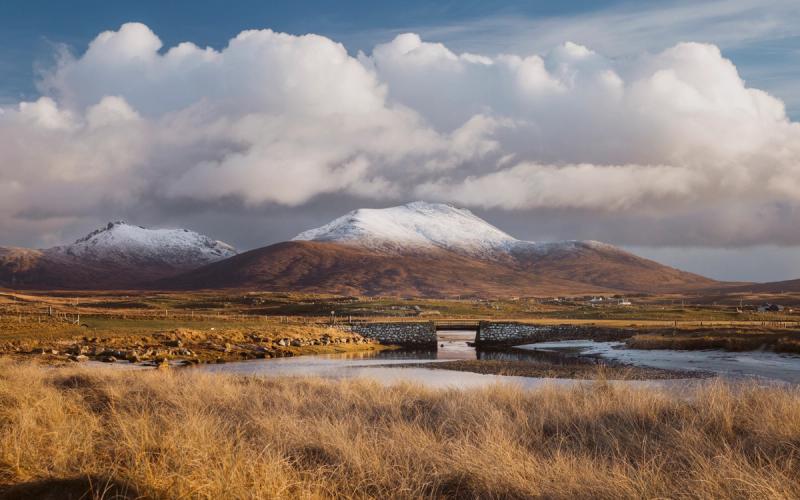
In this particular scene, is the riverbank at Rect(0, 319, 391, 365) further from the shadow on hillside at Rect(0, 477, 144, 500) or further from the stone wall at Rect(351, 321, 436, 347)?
the shadow on hillside at Rect(0, 477, 144, 500)

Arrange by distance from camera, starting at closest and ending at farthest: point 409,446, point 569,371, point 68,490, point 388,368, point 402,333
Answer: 1. point 68,490
2. point 409,446
3. point 569,371
4. point 388,368
5. point 402,333

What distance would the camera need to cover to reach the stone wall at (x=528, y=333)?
6638cm

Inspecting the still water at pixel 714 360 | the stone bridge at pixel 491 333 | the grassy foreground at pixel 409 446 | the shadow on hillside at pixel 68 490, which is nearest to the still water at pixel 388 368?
the stone bridge at pixel 491 333

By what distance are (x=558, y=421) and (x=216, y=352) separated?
37217 mm

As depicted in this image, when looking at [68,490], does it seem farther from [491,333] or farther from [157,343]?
[491,333]

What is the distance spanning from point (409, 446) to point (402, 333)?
5885 centimetres

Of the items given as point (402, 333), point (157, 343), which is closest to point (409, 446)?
point (157, 343)

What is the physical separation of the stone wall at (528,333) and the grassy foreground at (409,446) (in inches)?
1987

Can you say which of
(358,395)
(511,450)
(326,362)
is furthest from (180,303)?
(511,450)

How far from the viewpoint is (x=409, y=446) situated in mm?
10672

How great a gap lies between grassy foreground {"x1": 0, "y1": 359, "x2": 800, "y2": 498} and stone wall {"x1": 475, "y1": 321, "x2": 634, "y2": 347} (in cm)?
5047

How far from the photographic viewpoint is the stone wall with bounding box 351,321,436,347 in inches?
2677

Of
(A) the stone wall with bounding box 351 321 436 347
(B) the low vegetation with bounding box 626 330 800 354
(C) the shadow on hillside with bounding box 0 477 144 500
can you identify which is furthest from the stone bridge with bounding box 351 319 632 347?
(C) the shadow on hillside with bounding box 0 477 144 500

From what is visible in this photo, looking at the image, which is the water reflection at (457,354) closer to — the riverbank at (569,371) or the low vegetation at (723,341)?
the riverbank at (569,371)
